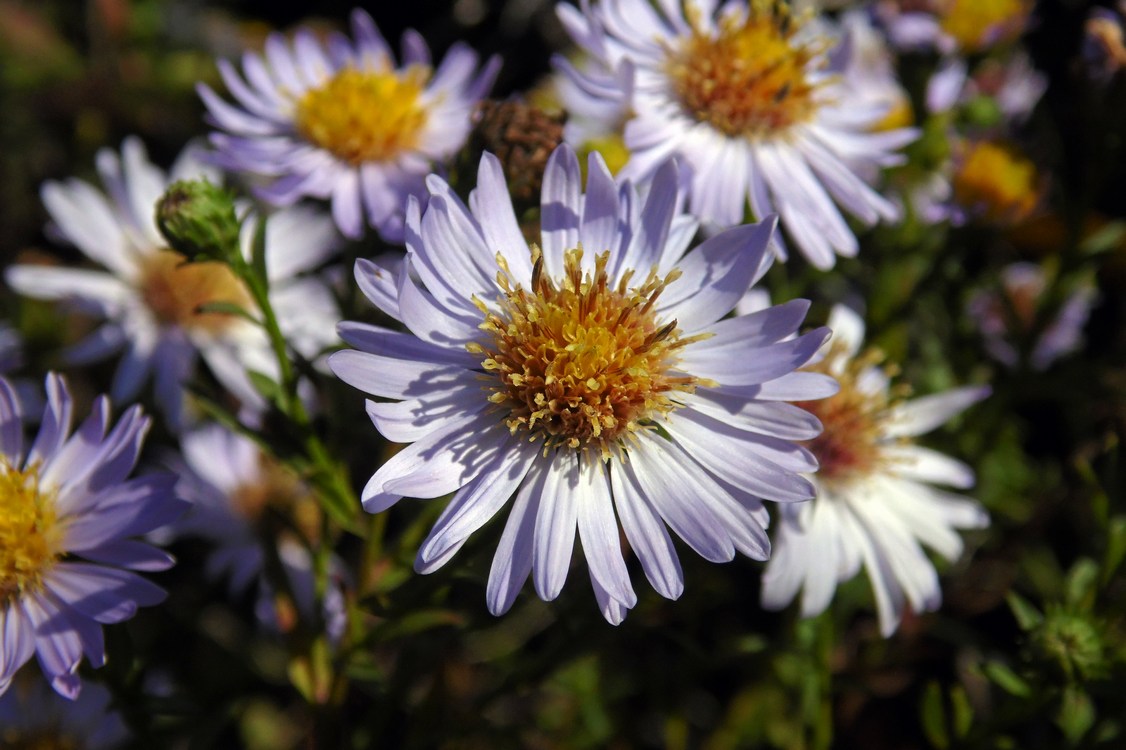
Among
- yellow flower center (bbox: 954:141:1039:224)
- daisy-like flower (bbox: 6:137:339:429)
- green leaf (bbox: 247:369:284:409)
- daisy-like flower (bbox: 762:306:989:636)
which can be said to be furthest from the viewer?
yellow flower center (bbox: 954:141:1039:224)

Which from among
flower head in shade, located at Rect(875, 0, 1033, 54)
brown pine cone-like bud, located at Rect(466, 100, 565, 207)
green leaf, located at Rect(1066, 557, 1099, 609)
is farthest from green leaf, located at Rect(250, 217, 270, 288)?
flower head in shade, located at Rect(875, 0, 1033, 54)

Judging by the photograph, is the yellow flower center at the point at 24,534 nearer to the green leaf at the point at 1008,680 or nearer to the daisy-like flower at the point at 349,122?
the daisy-like flower at the point at 349,122

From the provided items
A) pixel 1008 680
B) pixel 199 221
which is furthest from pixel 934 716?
pixel 199 221

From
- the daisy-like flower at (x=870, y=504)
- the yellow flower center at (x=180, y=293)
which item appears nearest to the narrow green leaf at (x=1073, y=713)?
the daisy-like flower at (x=870, y=504)

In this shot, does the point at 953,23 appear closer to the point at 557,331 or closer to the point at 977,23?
the point at 977,23

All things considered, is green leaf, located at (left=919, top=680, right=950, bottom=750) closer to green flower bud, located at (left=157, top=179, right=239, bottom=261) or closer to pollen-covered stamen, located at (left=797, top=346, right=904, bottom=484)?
pollen-covered stamen, located at (left=797, top=346, right=904, bottom=484)

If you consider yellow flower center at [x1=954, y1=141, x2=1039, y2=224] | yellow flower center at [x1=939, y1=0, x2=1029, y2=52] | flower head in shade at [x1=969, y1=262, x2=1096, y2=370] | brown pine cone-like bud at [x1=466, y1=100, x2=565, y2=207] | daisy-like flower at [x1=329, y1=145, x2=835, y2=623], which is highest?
brown pine cone-like bud at [x1=466, y1=100, x2=565, y2=207]
